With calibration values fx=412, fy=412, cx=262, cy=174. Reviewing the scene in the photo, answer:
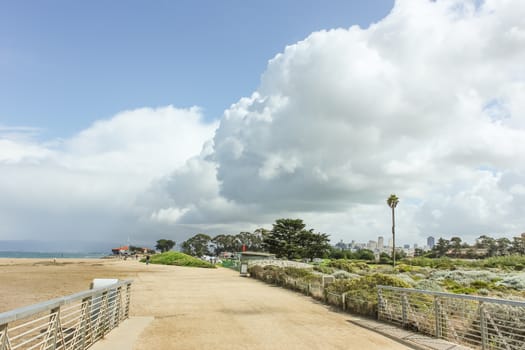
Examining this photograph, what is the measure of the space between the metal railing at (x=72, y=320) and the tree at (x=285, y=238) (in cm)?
6646

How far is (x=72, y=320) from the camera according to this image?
7352 mm

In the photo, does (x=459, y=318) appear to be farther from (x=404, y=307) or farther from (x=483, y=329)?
(x=483, y=329)

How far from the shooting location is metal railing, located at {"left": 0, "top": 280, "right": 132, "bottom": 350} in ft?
16.0

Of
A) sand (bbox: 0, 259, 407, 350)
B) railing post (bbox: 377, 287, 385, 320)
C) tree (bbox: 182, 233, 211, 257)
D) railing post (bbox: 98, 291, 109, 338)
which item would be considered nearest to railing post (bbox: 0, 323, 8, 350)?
sand (bbox: 0, 259, 407, 350)

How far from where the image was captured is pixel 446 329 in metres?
9.27

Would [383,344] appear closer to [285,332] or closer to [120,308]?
[285,332]

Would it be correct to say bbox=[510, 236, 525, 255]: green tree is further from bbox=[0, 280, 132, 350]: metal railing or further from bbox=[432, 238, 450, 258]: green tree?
bbox=[0, 280, 132, 350]: metal railing

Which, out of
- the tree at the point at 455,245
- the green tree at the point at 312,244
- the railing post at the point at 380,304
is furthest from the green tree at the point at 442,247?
the railing post at the point at 380,304

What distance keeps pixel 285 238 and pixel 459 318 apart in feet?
230

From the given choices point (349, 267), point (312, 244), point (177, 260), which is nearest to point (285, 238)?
point (312, 244)

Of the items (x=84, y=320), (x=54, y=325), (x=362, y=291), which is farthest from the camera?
(x=362, y=291)

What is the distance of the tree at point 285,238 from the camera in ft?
254

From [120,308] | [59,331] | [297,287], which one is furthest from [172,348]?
[297,287]

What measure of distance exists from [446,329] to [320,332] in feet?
9.26
